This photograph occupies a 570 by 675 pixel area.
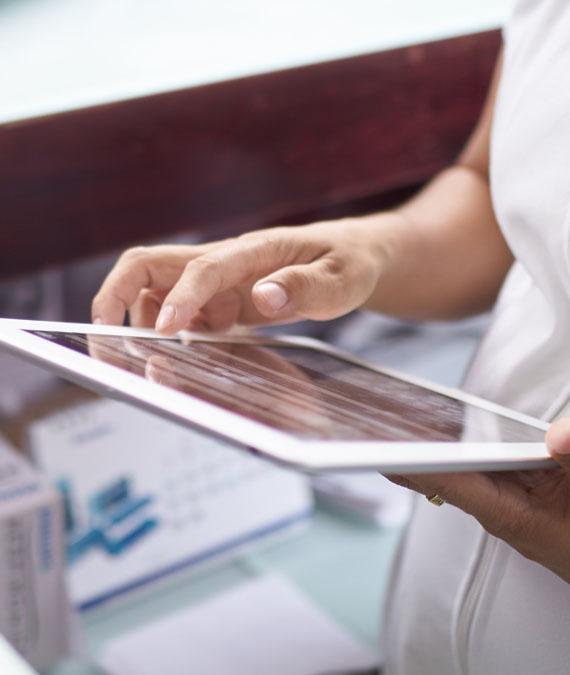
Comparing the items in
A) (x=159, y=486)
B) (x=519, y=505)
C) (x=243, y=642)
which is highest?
(x=519, y=505)

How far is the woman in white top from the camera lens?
510 mm

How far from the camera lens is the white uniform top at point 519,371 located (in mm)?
547

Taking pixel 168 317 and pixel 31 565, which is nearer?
pixel 168 317

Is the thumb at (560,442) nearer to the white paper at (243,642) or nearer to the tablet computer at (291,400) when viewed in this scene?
Result: the tablet computer at (291,400)

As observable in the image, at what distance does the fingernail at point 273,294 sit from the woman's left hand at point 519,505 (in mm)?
112

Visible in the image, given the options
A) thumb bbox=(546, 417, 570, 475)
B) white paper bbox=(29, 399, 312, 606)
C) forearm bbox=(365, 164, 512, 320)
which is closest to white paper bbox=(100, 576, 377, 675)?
white paper bbox=(29, 399, 312, 606)

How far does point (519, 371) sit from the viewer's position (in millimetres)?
592

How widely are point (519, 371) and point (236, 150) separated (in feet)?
1.23

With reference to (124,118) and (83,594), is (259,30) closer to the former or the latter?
(124,118)

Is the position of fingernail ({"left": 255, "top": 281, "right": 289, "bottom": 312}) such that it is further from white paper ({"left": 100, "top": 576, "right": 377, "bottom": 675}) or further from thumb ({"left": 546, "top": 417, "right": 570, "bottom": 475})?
white paper ({"left": 100, "top": 576, "right": 377, "bottom": 675})

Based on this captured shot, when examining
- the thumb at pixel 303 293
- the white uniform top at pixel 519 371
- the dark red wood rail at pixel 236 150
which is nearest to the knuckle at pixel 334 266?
the thumb at pixel 303 293

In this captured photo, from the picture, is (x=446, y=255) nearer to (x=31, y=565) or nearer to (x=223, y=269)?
(x=223, y=269)

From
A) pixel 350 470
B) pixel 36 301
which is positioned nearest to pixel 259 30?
pixel 36 301

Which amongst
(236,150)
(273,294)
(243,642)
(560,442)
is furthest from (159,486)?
(560,442)
